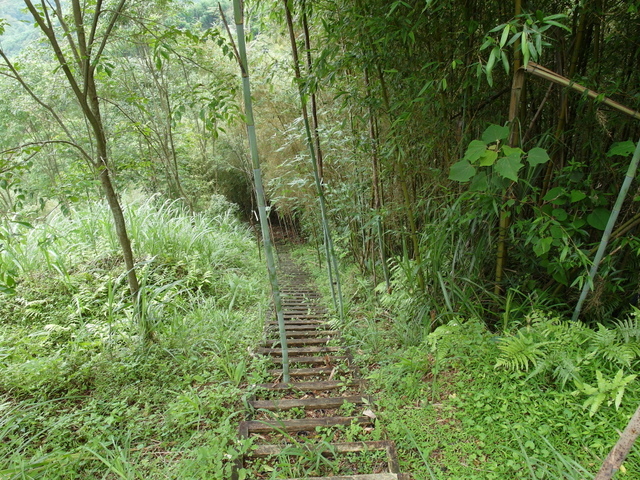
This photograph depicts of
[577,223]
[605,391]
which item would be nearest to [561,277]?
[577,223]

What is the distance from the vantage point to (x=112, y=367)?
2.12m

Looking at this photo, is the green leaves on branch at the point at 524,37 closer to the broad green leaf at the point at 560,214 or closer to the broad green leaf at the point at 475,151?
the broad green leaf at the point at 475,151

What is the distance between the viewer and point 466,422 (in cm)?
154

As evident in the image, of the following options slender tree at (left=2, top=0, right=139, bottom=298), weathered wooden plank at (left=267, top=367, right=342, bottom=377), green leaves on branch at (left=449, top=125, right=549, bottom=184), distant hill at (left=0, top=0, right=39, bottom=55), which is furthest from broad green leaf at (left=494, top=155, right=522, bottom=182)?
distant hill at (left=0, top=0, right=39, bottom=55)

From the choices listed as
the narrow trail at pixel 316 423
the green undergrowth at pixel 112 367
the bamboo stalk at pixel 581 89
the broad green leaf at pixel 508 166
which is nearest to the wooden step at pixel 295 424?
the narrow trail at pixel 316 423

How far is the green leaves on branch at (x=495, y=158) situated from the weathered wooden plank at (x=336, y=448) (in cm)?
136

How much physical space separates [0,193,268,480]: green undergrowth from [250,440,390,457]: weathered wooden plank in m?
0.10

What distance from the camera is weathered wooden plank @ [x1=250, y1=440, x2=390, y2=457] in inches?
58.6

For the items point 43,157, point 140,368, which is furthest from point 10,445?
point 43,157

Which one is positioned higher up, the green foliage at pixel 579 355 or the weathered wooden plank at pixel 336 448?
the green foliage at pixel 579 355

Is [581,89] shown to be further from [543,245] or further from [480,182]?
[543,245]

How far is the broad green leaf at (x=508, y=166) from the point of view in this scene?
4.59 feet

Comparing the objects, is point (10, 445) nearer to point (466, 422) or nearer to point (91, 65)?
point (91, 65)

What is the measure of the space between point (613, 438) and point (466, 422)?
21.6 inches
